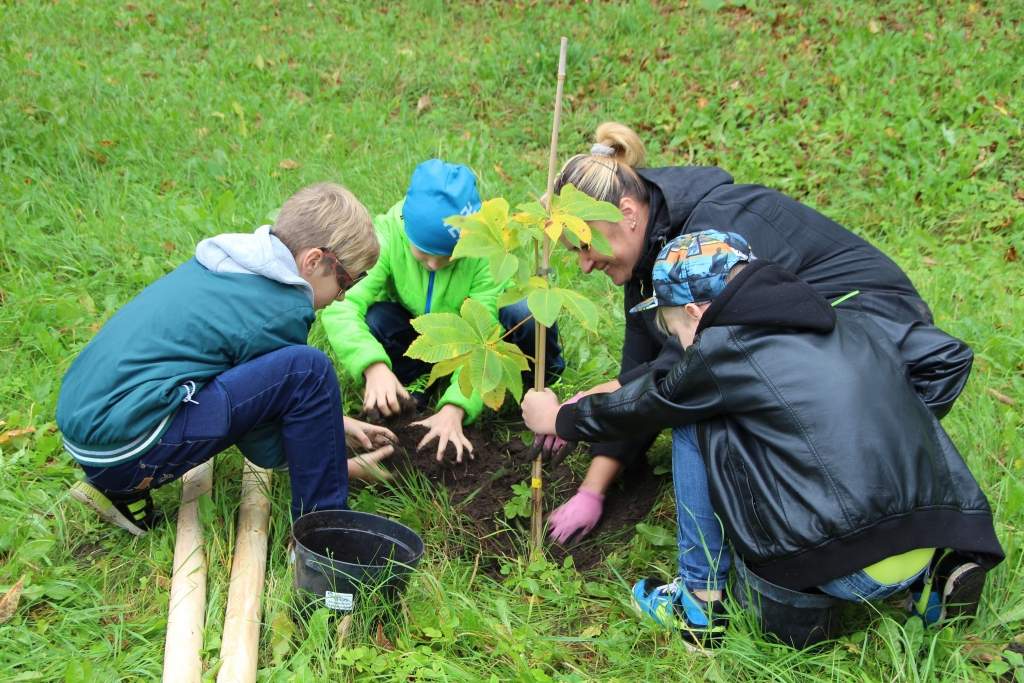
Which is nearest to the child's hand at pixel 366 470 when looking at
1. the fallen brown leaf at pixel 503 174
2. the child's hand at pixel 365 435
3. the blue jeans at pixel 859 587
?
the child's hand at pixel 365 435

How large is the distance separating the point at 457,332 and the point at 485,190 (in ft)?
8.80

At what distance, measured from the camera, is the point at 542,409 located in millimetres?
2361

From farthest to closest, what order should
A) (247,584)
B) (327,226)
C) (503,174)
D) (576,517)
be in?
(503,174)
(576,517)
(327,226)
(247,584)

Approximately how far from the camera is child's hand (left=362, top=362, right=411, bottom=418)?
2.85 m

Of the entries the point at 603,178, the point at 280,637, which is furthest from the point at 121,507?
the point at 603,178

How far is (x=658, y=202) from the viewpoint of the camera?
8.14 ft

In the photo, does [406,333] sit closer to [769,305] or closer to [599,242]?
[599,242]

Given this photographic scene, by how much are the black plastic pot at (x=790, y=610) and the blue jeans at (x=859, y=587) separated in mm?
45

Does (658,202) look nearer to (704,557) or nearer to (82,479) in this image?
(704,557)

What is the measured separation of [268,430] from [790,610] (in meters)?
1.46

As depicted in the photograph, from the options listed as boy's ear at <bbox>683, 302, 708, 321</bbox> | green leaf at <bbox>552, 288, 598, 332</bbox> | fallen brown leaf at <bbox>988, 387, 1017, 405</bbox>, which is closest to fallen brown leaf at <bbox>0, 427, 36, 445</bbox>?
green leaf at <bbox>552, 288, 598, 332</bbox>

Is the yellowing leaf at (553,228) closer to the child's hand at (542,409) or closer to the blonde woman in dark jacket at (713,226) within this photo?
the blonde woman in dark jacket at (713,226)

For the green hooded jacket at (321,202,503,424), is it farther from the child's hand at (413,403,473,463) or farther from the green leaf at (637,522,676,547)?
the green leaf at (637,522,676,547)

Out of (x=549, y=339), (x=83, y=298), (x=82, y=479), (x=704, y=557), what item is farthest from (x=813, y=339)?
(x=83, y=298)
